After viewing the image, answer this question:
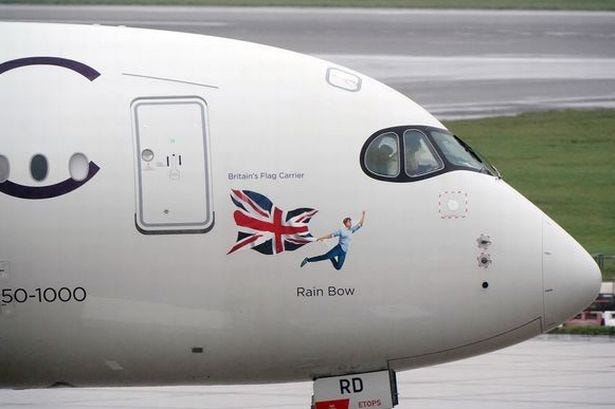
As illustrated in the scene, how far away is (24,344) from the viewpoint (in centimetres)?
1318

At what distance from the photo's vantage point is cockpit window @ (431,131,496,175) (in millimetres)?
13570

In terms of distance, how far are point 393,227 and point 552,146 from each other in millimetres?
25061

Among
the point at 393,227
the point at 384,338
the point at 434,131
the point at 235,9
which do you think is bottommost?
the point at 384,338

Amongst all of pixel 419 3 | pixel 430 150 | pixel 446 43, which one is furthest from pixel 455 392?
pixel 419 3

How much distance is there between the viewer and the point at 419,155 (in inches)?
530

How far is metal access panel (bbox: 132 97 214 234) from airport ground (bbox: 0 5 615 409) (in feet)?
22.5

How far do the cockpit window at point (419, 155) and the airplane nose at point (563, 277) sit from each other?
3.80 ft

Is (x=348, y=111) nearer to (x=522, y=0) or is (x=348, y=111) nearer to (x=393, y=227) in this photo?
(x=393, y=227)

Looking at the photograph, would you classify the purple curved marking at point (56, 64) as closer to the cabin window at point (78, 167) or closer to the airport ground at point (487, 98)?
the cabin window at point (78, 167)

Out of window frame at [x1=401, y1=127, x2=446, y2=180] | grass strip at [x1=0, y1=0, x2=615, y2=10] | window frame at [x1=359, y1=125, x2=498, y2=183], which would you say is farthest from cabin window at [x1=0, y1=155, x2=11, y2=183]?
grass strip at [x1=0, y1=0, x2=615, y2=10]

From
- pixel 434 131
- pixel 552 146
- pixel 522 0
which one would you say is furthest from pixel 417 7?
pixel 434 131

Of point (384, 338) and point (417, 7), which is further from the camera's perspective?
point (417, 7)

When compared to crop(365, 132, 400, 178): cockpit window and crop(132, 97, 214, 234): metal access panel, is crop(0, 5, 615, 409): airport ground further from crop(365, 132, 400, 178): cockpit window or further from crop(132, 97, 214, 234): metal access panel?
crop(132, 97, 214, 234): metal access panel

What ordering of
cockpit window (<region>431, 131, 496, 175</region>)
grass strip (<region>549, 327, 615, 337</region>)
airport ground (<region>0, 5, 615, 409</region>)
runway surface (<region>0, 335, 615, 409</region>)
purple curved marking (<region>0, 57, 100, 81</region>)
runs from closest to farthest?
purple curved marking (<region>0, 57, 100, 81</region>) → cockpit window (<region>431, 131, 496, 175</region>) → runway surface (<region>0, 335, 615, 409</region>) → airport ground (<region>0, 5, 615, 409</region>) → grass strip (<region>549, 327, 615, 337</region>)
